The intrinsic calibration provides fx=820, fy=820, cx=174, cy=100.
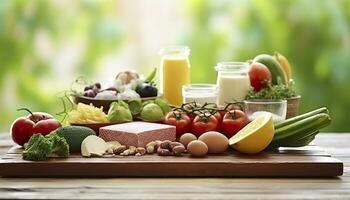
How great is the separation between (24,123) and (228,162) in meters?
0.68

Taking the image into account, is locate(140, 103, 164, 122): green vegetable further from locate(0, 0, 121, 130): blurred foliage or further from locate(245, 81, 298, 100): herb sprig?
locate(0, 0, 121, 130): blurred foliage

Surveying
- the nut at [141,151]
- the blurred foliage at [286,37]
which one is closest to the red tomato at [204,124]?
Result: the nut at [141,151]

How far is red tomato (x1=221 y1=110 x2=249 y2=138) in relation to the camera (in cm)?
249

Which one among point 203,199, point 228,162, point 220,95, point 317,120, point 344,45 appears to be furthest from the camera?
point 344,45

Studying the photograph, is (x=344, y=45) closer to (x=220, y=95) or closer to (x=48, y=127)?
(x=220, y=95)

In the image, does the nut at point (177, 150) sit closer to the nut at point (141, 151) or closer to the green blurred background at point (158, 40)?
the nut at point (141, 151)

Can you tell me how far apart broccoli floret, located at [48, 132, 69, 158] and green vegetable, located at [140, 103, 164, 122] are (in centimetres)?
41

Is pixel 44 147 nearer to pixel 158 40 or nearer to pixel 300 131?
pixel 300 131

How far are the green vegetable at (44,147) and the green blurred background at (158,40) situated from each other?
1.88 meters


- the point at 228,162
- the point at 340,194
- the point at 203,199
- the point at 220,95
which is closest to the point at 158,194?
the point at 203,199

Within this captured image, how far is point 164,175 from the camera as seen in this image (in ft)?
7.45

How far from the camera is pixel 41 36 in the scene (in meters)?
4.25

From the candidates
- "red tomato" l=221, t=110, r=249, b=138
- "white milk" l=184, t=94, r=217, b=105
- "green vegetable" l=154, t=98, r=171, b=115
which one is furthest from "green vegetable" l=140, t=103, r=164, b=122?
"red tomato" l=221, t=110, r=249, b=138

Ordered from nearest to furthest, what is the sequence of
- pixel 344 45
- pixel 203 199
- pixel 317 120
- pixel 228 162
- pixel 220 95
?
pixel 203 199
pixel 228 162
pixel 317 120
pixel 220 95
pixel 344 45
